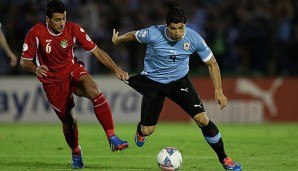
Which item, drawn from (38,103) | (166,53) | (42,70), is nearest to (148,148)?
(166,53)

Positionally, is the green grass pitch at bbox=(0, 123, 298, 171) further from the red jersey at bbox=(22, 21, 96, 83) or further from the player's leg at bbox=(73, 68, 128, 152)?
the red jersey at bbox=(22, 21, 96, 83)

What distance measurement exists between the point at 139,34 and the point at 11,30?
9930 mm

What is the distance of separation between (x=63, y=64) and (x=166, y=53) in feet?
4.91

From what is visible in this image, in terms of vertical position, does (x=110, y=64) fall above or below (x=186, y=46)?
below

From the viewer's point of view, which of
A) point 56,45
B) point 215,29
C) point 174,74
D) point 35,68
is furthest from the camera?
point 215,29

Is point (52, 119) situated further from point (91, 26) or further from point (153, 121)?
point (153, 121)

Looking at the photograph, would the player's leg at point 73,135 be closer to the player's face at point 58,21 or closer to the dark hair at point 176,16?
A: the player's face at point 58,21

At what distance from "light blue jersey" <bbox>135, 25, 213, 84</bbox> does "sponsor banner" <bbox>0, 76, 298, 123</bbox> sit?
31.5ft

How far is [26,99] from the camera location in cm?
2003

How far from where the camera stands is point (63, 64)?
1021 cm

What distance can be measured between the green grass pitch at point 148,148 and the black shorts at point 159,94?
787 mm

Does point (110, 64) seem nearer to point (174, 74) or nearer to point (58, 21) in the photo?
A: point (58, 21)

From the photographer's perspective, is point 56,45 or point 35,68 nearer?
point 35,68

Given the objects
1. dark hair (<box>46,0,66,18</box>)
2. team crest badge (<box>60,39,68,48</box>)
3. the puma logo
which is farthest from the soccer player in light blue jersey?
the puma logo
